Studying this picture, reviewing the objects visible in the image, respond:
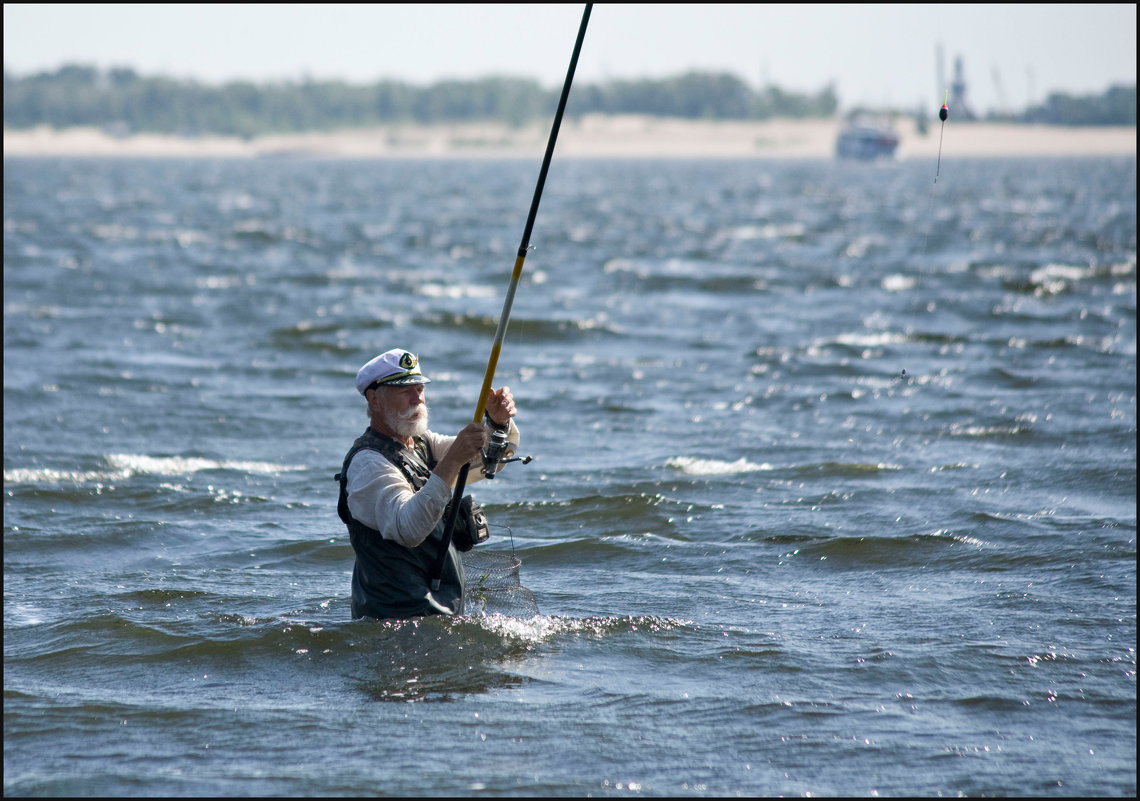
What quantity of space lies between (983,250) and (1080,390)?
19.7 m

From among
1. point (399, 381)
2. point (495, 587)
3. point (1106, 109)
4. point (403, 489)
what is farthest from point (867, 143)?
point (403, 489)

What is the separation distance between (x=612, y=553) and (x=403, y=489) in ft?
9.85

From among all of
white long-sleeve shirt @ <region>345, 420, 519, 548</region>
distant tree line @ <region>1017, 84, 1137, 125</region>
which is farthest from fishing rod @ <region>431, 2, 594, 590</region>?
distant tree line @ <region>1017, 84, 1137, 125</region>

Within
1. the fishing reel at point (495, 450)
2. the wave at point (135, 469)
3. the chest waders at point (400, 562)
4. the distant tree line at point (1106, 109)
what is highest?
the distant tree line at point (1106, 109)

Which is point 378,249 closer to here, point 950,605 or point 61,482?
point 61,482

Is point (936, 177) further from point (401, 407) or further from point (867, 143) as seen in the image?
point (867, 143)

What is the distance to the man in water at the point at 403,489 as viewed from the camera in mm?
5656

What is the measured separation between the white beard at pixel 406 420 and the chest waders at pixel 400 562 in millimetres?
63

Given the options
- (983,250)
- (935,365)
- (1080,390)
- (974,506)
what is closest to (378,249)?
(983,250)

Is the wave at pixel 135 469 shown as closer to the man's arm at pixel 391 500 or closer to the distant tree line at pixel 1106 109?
the man's arm at pixel 391 500

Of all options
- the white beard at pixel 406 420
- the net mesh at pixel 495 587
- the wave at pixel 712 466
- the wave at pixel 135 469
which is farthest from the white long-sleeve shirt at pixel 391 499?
the wave at pixel 135 469

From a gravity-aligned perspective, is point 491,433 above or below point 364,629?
above

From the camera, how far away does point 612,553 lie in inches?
339

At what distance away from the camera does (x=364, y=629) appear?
6.45 metres
